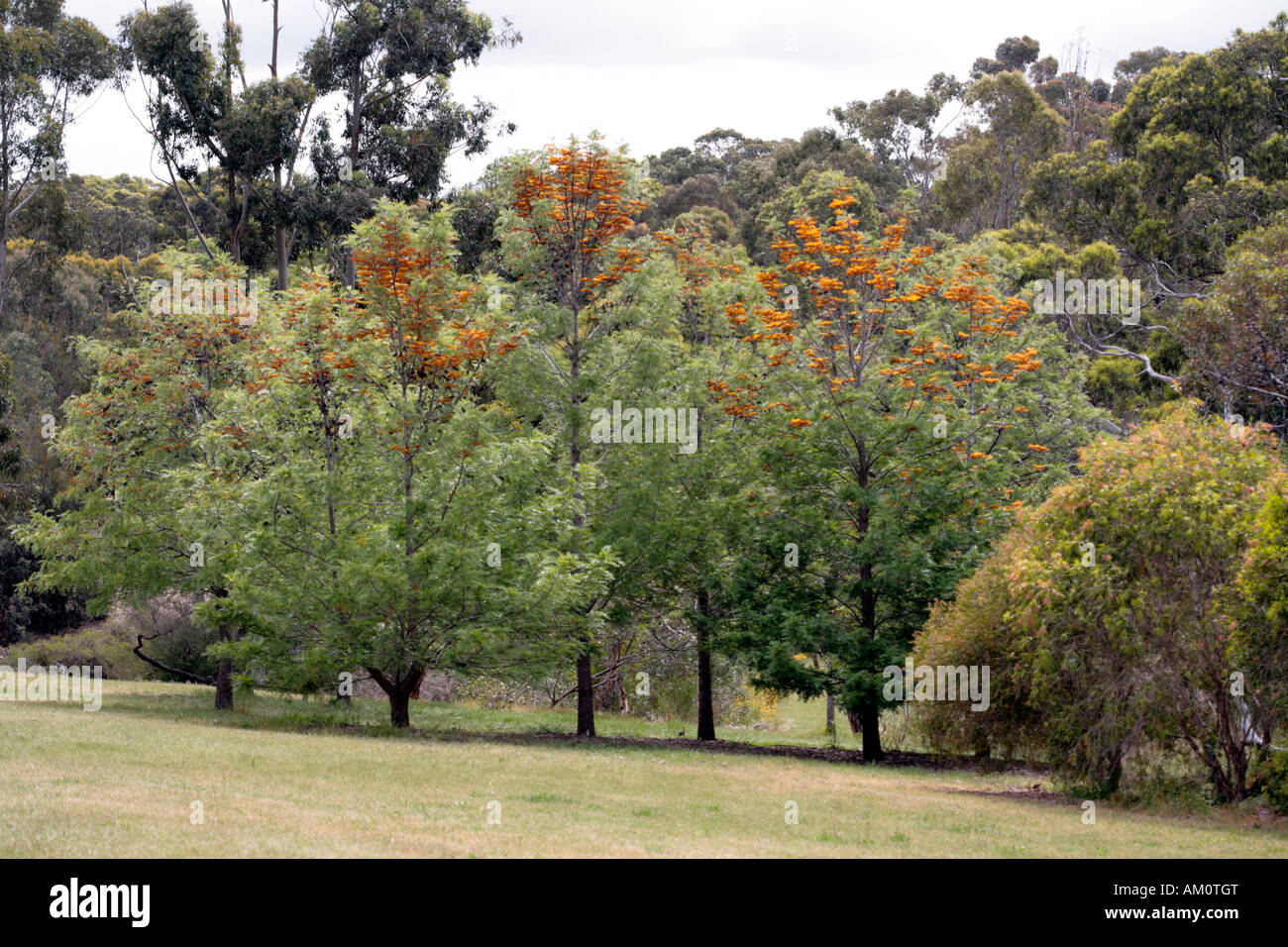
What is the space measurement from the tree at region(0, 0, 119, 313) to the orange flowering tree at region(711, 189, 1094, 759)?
2387 centimetres

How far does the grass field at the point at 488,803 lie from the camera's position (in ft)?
32.1

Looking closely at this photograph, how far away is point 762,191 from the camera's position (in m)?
54.6

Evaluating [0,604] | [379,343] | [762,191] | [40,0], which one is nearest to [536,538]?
[379,343]

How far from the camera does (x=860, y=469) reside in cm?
2239

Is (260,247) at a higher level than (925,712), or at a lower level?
higher

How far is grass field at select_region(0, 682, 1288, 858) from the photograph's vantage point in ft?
32.1

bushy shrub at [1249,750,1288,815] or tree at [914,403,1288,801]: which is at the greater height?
tree at [914,403,1288,801]

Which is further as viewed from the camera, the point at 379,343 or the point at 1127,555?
the point at 379,343

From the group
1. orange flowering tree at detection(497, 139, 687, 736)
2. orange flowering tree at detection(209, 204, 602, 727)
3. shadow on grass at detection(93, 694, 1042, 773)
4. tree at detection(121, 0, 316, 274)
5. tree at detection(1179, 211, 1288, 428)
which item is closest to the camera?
orange flowering tree at detection(209, 204, 602, 727)

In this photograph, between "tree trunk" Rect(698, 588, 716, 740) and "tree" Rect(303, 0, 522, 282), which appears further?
"tree" Rect(303, 0, 522, 282)

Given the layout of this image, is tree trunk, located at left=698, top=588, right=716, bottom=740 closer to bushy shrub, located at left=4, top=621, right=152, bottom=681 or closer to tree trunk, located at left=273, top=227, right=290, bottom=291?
bushy shrub, located at left=4, top=621, right=152, bottom=681

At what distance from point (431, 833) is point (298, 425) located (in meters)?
12.9

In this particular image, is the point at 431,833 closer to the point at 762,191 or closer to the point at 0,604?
the point at 0,604

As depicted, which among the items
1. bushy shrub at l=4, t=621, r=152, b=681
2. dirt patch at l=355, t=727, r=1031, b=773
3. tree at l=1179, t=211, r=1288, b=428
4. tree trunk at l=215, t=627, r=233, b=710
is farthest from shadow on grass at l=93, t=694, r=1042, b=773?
bushy shrub at l=4, t=621, r=152, b=681
